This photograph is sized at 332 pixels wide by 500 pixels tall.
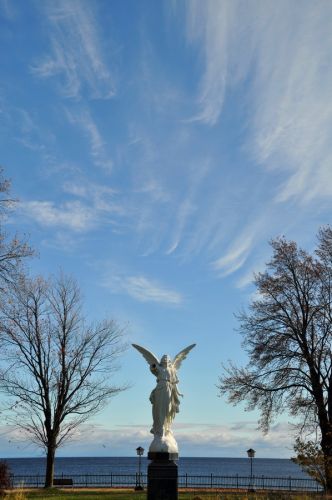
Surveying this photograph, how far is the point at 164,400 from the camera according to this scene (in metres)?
16.7

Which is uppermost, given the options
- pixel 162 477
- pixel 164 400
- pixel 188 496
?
pixel 164 400

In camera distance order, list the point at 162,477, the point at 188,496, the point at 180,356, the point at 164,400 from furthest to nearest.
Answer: the point at 188,496 → the point at 180,356 → the point at 164,400 → the point at 162,477

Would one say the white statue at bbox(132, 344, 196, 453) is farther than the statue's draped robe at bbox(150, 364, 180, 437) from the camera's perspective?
No

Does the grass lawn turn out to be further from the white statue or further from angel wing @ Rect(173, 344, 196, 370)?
angel wing @ Rect(173, 344, 196, 370)

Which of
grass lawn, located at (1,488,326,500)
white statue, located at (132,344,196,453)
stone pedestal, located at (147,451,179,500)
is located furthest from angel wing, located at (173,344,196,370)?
grass lawn, located at (1,488,326,500)

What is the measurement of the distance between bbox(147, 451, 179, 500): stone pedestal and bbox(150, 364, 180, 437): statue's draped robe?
2.71 feet

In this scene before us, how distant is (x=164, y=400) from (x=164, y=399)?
3cm

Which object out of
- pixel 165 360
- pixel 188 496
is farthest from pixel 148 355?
pixel 188 496

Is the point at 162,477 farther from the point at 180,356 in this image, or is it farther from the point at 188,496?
the point at 188,496

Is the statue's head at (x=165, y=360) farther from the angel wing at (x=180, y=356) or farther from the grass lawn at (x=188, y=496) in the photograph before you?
the grass lawn at (x=188, y=496)

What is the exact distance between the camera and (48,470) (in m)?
27.4

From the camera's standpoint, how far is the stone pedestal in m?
14.9

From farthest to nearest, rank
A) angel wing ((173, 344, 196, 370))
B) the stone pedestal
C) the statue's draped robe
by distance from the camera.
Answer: angel wing ((173, 344, 196, 370)) → the statue's draped robe → the stone pedestal

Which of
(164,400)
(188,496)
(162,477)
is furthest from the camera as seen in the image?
(188,496)
